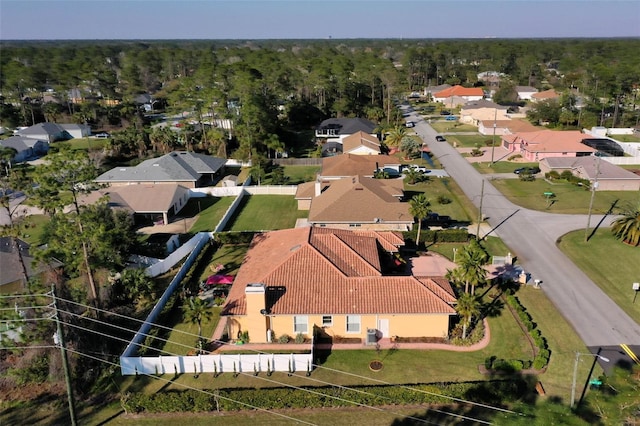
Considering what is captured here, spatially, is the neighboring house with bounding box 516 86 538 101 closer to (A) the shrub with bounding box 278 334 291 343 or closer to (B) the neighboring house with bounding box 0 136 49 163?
(B) the neighboring house with bounding box 0 136 49 163

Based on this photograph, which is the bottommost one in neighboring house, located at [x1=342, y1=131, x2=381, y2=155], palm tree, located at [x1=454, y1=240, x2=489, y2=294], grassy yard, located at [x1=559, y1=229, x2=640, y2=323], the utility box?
the utility box

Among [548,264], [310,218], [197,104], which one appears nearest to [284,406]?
[310,218]

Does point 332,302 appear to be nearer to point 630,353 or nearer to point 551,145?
point 630,353

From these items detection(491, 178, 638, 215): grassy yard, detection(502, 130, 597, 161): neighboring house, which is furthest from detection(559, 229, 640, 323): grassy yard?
detection(502, 130, 597, 161): neighboring house

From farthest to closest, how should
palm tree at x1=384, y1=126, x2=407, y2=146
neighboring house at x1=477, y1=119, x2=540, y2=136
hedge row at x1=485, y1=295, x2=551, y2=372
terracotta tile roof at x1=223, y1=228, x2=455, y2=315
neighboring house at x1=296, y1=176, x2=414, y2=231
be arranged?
neighboring house at x1=477, y1=119, x2=540, y2=136 < palm tree at x1=384, y1=126, x2=407, y2=146 < neighboring house at x1=296, y1=176, x2=414, y2=231 < terracotta tile roof at x1=223, y1=228, x2=455, y2=315 < hedge row at x1=485, y1=295, x2=551, y2=372

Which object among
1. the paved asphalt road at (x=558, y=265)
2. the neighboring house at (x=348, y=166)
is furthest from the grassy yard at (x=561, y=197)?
the neighboring house at (x=348, y=166)

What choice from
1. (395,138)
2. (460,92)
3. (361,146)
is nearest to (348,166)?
(361,146)

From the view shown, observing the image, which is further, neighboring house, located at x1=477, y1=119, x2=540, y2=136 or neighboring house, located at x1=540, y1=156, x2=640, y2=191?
neighboring house, located at x1=477, y1=119, x2=540, y2=136
